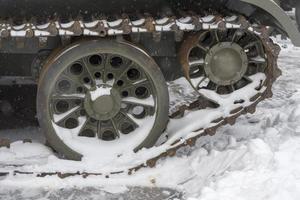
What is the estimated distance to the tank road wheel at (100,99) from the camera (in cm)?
531

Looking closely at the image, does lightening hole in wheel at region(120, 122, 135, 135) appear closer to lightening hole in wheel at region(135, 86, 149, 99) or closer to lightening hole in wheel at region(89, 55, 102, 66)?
lightening hole in wheel at region(135, 86, 149, 99)

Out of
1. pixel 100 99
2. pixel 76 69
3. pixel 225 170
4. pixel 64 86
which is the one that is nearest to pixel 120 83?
pixel 100 99

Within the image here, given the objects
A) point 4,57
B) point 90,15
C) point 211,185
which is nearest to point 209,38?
point 90,15

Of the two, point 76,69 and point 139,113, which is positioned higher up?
point 76,69

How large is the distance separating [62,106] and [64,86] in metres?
0.39

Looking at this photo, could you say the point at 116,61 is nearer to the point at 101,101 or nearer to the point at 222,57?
the point at 101,101

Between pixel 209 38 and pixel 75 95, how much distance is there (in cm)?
144

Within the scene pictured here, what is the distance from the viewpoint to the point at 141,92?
5.93 meters

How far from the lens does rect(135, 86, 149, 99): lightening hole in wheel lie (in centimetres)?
569

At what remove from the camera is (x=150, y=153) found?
218 inches

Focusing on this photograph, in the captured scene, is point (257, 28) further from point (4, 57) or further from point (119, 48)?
point (4, 57)

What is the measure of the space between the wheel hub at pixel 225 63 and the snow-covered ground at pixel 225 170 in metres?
0.66

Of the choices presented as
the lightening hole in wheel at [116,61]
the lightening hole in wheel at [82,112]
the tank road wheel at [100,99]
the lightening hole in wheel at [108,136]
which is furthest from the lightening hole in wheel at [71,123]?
the lightening hole in wheel at [116,61]

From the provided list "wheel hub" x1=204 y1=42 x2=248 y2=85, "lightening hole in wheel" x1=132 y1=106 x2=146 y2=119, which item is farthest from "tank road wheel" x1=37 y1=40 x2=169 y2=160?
"wheel hub" x1=204 y1=42 x2=248 y2=85
